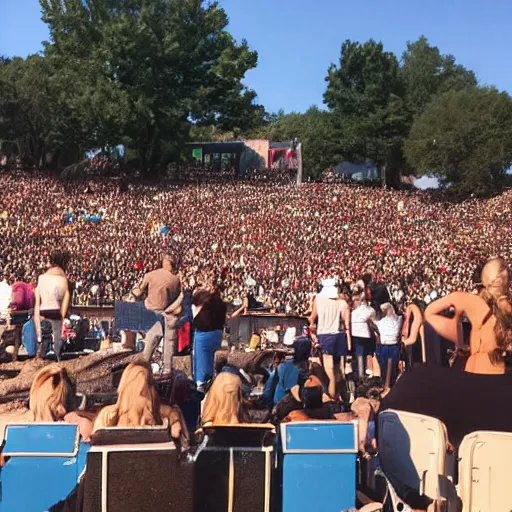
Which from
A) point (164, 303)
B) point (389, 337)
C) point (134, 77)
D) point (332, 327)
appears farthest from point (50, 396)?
point (134, 77)

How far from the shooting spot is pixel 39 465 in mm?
3674

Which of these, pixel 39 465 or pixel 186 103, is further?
pixel 186 103

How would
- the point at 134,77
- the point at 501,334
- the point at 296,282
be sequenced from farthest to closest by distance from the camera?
the point at 134,77 < the point at 296,282 < the point at 501,334

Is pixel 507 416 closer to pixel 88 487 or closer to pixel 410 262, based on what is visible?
pixel 88 487

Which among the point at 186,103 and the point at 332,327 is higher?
the point at 186,103

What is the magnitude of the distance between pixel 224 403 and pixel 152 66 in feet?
128

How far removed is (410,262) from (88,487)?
65.4ft

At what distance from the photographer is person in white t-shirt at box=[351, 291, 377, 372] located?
7.80m

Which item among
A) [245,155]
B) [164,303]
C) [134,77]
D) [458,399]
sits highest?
[134,77]

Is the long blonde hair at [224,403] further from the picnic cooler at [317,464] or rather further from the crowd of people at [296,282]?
the picnic cooler at [317,464]

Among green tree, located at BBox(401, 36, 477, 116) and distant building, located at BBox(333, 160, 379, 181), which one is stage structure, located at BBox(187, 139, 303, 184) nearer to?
distant building, located at BBox(333, 160, 379, 181)

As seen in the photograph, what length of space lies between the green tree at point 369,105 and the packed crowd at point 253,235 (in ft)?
26.0

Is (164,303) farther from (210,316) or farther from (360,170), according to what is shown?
(360,170)

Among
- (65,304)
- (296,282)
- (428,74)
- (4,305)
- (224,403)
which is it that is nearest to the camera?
(224,403)
